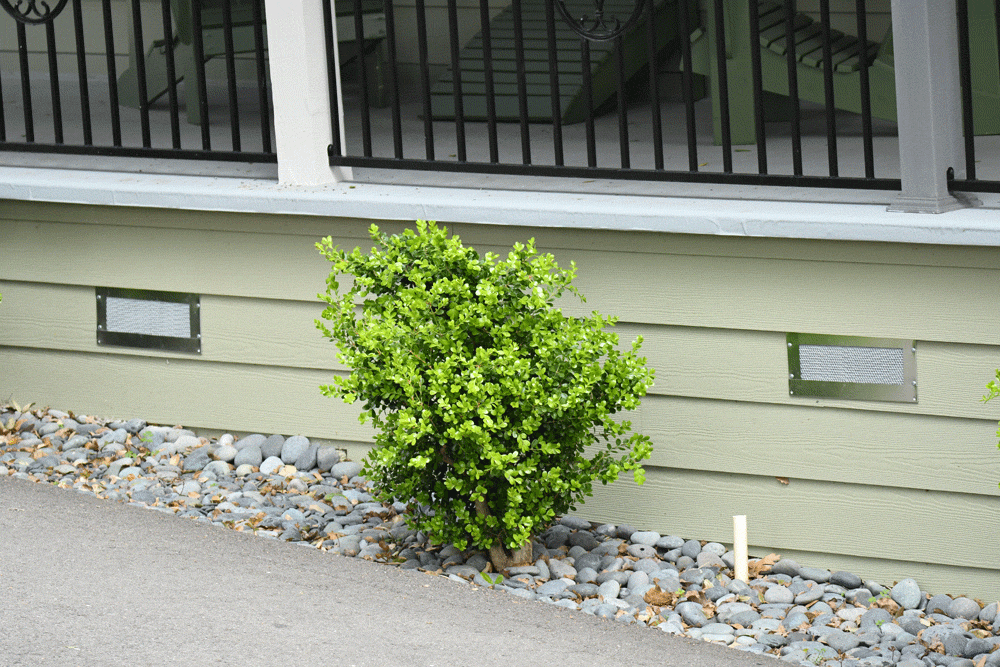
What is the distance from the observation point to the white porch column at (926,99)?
3.50m

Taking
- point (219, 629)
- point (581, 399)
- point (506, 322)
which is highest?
point (506, 322)

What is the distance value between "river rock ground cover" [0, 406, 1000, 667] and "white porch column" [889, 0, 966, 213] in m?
1.17

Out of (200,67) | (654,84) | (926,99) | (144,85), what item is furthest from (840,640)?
(144,85)

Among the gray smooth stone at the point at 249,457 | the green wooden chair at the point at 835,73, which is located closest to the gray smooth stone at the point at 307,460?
the gray smooth stone at the point at 249,457

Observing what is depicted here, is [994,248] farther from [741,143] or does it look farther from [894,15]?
[741,143]

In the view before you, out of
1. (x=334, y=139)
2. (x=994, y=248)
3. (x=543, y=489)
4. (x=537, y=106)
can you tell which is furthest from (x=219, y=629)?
(x=537, y=106)

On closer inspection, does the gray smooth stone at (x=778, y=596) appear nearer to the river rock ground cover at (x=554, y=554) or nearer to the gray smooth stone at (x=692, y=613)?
A: the river rock ground cover at (x=554, y=554)

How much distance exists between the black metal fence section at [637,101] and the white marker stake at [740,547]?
1.05 metres

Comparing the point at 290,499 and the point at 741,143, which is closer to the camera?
the point at 290,499

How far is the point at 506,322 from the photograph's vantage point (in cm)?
353

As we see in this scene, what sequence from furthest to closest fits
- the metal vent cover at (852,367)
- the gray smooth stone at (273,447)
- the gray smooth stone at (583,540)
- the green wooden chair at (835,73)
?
the green wooden chair at (835,73)
the gray smooth stone at (273,447)
the gray smooth stone at (583,540)
the metal vent cover at (852,367)

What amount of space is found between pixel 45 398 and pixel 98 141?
1.31 meters

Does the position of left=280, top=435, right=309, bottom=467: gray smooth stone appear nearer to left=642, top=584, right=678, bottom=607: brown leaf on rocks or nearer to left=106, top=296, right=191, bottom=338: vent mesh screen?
left=106, top=296, right=191, bottom=338: vent mesh screen

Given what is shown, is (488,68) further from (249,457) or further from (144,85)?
(249,457)
